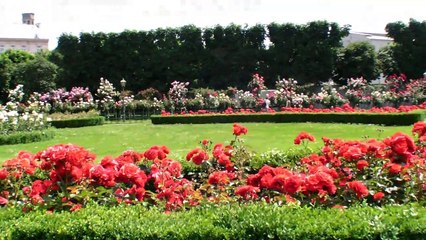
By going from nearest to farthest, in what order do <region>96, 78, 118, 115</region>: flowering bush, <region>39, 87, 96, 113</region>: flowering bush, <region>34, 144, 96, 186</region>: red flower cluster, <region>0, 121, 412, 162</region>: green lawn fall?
<region>34, 144, 96, 186</region>: red flower cluster < <region>0, 121, 412, 162</region>: green lawn < <region>39, 87, 96, 113</region>: flowering bush < <region>96, 78, 118, 115</region>: flowering bush

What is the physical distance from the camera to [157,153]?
5.05 metres

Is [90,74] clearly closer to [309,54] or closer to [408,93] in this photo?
[309,54]

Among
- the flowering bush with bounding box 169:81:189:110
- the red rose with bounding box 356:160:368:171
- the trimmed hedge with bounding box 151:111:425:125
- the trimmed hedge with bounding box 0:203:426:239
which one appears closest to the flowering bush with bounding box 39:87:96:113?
the flowering bush with bounding box 169:81:189:110

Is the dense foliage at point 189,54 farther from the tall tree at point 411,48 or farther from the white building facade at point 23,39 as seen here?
the white building facade at point 23,39

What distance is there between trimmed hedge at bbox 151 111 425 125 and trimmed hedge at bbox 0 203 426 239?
13.6 meters

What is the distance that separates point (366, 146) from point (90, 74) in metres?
32.4

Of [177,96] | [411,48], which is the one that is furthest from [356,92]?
[411,48]

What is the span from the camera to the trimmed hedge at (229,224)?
128 inches

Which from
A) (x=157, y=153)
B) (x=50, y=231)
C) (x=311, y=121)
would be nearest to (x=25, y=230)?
(x=50, y=231)

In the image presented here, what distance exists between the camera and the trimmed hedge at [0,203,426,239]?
3.26m

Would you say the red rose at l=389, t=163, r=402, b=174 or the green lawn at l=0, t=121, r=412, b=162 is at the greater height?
the red rose at l=389, t=163, r=402, b=174

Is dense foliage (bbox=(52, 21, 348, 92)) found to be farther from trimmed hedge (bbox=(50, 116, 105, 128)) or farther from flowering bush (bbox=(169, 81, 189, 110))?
trimmed hedge (bbox=(50, 116, 105, 128))

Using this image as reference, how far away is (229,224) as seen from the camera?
3.44 m

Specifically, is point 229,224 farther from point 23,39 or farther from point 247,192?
point 23,39
